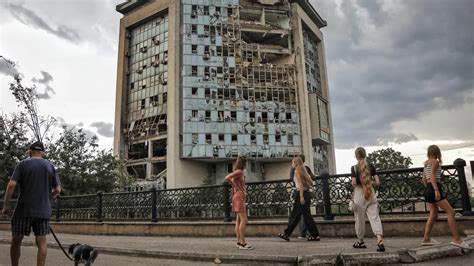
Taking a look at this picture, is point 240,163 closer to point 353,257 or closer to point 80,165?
point 353,257

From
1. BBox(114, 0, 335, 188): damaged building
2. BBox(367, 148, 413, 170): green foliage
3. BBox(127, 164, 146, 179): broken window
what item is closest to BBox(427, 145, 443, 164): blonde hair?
BBox(114, 0, 335, 188): damaged building

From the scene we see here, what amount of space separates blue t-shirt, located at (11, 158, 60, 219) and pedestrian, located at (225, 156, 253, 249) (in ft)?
10.7

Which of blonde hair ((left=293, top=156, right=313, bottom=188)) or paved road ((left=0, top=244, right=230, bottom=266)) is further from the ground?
blonde hair ((left=293, top=156, right=313, bottom=188))

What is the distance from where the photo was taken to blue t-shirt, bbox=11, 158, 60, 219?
492 centimetres

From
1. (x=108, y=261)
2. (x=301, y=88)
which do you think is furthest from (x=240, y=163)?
(x=301, y=88)

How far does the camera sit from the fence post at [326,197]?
9.21m

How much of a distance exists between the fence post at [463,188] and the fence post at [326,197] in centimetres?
293

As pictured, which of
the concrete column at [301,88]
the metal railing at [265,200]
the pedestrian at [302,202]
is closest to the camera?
the pedestrian at [302,202]

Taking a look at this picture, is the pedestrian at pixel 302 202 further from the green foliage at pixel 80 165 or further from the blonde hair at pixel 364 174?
the green foliage at pixel 80 165

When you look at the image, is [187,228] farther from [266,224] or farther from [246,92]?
[246,92]

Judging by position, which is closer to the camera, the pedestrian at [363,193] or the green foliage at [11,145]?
the pedestrian at [363,193]

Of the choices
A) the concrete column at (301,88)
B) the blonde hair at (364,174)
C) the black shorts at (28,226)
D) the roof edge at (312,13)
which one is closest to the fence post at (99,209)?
the black shorts at (28,226)

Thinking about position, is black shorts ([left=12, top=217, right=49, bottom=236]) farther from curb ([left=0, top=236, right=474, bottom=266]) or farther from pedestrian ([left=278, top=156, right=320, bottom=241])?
pedestrian ([left=278, top=156, right=320, bottom=241])

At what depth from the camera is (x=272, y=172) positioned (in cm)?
5247
